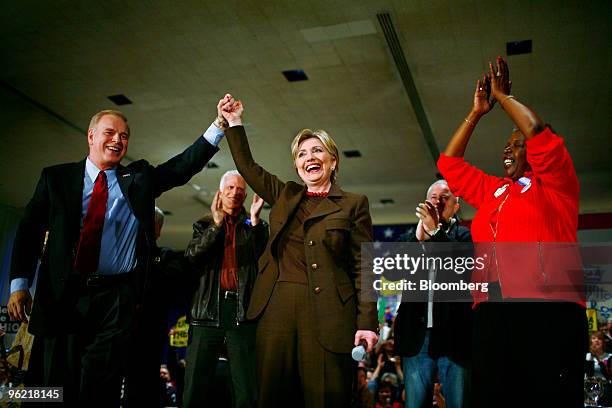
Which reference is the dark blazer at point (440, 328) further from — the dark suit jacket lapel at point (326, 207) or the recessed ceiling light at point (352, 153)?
the recessed ceiling light at point (352, 153)

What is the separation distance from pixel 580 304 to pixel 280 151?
912cm

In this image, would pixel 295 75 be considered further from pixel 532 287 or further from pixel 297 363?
pixel 532 287

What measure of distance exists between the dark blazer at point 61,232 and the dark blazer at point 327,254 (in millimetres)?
474

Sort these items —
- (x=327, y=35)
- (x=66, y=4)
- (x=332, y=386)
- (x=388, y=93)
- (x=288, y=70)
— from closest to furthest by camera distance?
(x=332, y=386) → (x=66, y=4) → (x=327, y=35) → (x=288, y=70) → (x=388, y=93)

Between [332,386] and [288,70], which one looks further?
[288,70]

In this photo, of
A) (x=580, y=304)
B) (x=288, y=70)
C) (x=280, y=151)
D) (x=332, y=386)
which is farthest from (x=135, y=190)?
(x=280, y=151)

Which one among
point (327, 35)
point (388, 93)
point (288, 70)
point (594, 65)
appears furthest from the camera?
point (388, 93)

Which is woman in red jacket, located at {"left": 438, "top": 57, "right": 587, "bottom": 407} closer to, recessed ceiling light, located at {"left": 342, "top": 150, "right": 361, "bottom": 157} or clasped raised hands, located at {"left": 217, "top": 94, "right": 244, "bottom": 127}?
clasped raised hands, located at {"left": 217, "top": 94, "right": 244, "bottom": 127}

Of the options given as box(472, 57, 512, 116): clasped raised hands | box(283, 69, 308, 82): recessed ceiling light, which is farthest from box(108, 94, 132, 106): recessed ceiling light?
box(472, 57, 512, 116): clasped raised hands

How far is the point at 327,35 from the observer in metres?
6.62

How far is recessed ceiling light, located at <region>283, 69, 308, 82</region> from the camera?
762 centimetres

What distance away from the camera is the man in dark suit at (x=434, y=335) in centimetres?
288

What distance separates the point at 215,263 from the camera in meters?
3.36

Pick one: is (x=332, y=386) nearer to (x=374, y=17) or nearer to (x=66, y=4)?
(x=374, y=17)
